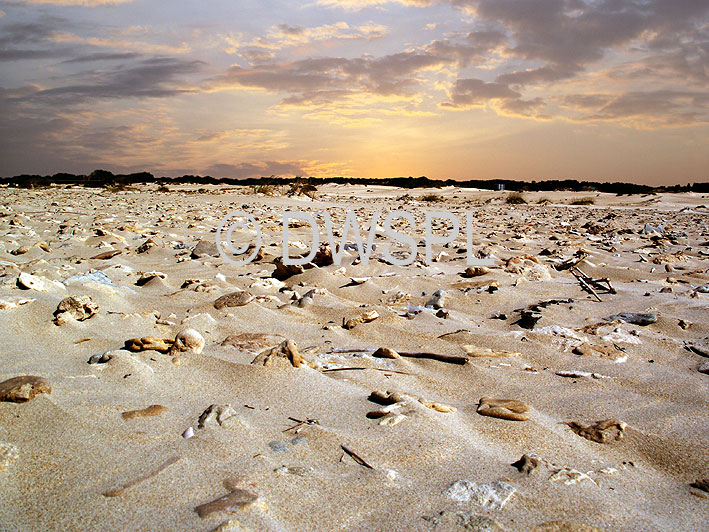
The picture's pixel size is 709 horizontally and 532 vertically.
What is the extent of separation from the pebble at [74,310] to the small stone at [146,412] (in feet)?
3.28

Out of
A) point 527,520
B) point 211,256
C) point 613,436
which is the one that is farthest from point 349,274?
point 527,520

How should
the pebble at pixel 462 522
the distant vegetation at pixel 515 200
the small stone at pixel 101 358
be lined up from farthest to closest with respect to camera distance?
the distant vegetation at pixel 515 200 < the small stone at pixel 101 358 < the pebble at pixel 462 522

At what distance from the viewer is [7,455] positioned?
1.23 meters

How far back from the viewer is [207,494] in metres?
1.13

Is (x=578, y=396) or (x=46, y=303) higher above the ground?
(x=46, y=303)

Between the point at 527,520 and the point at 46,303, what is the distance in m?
2.35

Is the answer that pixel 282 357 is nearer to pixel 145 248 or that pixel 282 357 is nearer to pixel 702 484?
pixel 702 484

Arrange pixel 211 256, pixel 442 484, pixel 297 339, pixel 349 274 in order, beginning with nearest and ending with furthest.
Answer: pixel 442 484 → pixel 297 339 → pixel 349 274 → pixel 211 256

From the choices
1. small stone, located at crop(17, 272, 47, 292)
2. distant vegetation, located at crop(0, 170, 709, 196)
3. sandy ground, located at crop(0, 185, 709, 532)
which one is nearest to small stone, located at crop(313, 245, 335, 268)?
sandy ground, located at crop(0, 185, 709, 532)

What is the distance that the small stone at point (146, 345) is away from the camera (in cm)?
196

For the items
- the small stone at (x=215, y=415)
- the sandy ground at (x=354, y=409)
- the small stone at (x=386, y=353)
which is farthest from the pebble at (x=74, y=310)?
the small stone at (x=386, y=353)

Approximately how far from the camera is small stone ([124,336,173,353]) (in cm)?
196

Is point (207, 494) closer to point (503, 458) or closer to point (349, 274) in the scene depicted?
point (503, 458)

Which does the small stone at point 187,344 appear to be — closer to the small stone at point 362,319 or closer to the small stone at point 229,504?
the small stone at point 362,319
